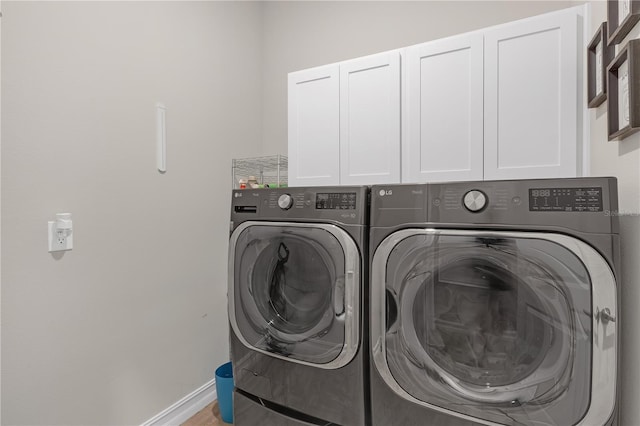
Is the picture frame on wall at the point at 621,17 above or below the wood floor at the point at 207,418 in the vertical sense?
above

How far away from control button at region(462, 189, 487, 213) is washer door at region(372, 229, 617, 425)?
83mm

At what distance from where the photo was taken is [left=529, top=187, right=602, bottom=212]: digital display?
88 cm

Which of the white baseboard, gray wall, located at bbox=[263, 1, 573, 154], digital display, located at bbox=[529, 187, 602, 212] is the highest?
gray wall, located at bbox=[263, 1, 573, 154]

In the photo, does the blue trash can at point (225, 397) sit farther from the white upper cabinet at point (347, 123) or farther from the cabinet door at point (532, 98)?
the cabinet door at point (532, 98)

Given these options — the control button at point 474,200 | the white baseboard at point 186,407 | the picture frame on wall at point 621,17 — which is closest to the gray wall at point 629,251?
the picture frame on wall at point 621,17

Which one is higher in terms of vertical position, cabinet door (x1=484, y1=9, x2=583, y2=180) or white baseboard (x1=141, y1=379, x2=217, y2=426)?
cabinet door (x1=484, y1=9, x2=583, y2=180)

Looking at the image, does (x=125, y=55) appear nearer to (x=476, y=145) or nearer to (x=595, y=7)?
(x=476, y=145)

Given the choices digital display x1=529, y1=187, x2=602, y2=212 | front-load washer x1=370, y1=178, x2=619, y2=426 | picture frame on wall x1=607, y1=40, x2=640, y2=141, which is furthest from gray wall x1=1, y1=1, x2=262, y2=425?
picture frame on wall x1=607, y1=40, x2=640, y2=141

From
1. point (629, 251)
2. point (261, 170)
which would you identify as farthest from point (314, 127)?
point (629, 251)

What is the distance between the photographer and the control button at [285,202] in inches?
54.9

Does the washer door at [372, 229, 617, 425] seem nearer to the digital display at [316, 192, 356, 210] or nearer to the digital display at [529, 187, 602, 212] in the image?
the digital display at [529, 187, 602, 212]

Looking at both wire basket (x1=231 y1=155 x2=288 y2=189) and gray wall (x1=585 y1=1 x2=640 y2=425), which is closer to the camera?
gray wall (x1=585 y1=1 x2=640 y2=425)

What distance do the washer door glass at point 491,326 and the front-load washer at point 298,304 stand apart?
18cm

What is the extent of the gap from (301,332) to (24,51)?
1.63 m
